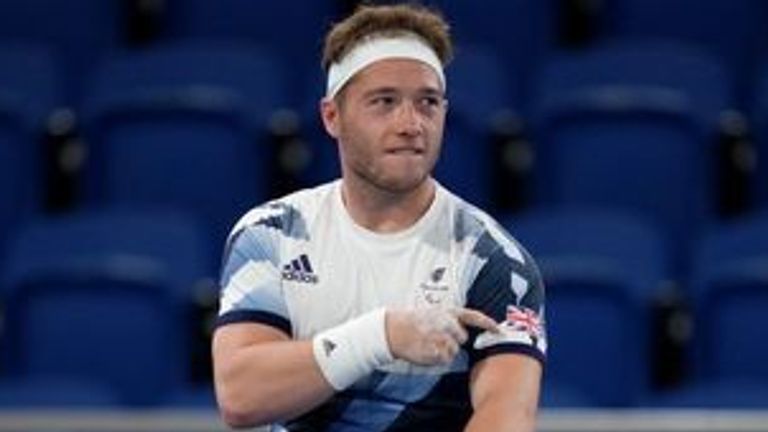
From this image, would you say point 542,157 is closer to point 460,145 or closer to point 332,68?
point 460,145

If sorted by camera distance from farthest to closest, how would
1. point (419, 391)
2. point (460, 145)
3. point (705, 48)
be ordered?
point (705, 48)
point (460, 145)
point (419, 391)

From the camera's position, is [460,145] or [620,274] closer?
[620,274]

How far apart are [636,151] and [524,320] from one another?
2.70 m

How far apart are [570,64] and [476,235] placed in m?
2.91

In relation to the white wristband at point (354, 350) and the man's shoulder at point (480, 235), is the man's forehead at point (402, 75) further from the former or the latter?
the white wristband at point (354, 350)

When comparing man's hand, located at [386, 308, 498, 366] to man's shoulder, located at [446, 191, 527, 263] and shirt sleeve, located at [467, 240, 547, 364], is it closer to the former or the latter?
shirt sleeve, located at [467, 240, 547, 364]

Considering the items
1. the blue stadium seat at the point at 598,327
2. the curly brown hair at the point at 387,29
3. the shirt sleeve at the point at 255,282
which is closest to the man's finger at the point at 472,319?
the shirt sleeve at the point at 255,282

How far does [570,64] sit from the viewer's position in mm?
6633

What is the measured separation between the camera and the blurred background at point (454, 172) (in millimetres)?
5836

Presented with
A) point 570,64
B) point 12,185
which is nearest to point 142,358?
point 12,185

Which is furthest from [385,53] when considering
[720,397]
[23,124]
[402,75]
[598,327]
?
[23,124]

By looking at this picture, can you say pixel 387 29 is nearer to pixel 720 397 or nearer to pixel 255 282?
pixel 255 282

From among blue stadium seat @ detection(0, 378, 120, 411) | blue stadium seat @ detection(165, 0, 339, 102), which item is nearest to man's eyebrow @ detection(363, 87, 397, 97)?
blue stadium seat @ detection(0, 378, 120, 411)

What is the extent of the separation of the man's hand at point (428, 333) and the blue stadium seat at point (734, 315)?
235 centimetres
